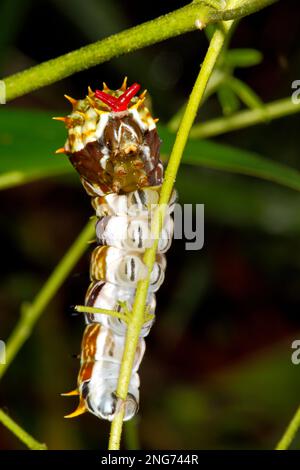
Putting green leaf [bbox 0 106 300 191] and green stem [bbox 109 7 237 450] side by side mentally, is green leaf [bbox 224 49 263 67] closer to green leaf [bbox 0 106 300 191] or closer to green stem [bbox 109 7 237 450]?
green leaf [bbox 0 106 300 191]

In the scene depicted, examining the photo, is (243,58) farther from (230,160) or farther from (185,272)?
(185,272)

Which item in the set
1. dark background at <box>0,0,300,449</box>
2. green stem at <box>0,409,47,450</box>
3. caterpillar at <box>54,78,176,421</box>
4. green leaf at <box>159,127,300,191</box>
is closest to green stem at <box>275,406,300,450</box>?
caterpillar at <box>54,78,176,421</box>

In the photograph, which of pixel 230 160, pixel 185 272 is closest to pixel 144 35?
pixel 230 160

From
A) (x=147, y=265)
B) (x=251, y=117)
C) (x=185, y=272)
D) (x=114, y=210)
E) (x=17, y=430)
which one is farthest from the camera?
(x=185, y=272)

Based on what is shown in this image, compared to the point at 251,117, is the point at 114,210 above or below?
below

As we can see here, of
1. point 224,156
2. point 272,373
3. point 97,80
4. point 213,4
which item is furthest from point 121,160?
point 97,80

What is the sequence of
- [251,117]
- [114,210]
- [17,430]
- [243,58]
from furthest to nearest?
[251,117], [243,58], [114,210], [17,430]

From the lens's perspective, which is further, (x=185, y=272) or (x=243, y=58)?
(x=185, y=272)

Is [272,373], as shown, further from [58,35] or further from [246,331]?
[58,35]
